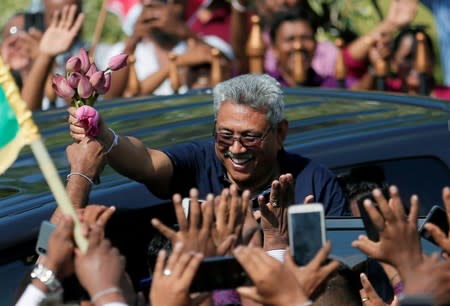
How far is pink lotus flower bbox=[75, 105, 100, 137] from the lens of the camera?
4.41 meters

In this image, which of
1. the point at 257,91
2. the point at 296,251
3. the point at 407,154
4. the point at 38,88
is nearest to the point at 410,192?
the point at 407,154

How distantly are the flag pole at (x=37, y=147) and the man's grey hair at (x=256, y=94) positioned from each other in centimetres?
123

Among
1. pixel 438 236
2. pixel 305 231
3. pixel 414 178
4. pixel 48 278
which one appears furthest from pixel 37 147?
pixel 414 178

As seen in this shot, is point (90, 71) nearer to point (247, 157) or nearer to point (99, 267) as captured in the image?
point (247, 157)

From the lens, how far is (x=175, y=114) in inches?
218

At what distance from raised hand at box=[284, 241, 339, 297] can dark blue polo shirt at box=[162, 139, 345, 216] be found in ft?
3.98

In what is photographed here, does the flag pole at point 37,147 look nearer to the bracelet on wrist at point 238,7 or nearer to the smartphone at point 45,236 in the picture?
the smartphone at point 45,236

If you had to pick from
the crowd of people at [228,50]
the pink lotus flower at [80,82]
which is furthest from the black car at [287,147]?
the crowd of people at [228,50]

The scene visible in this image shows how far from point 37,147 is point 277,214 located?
1.01 meters

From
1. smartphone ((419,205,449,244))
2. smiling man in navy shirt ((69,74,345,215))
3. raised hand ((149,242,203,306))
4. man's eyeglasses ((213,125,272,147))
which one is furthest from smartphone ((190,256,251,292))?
man's eyeglasses ((213,125,272,147))

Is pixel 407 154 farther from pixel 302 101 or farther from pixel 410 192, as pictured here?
pixel 302 101

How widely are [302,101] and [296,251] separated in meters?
2.23

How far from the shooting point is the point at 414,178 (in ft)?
16.5

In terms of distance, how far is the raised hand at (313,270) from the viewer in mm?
3570
